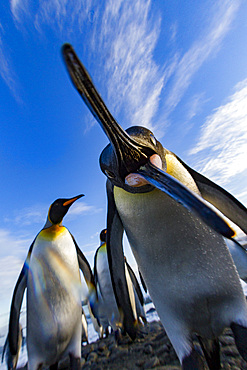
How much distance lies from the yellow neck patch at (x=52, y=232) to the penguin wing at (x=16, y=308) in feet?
0.75

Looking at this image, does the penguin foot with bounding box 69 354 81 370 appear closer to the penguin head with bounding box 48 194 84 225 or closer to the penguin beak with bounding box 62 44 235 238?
the penguin head with bounding box 48 194 84 225

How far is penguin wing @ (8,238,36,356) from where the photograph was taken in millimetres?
2629

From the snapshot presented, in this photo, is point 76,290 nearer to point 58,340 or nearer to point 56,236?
point 58,340

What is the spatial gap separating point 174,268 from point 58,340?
193cm

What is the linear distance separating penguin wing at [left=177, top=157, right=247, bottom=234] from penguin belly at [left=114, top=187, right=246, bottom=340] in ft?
0.77

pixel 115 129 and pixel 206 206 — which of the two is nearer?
pixel 206 206

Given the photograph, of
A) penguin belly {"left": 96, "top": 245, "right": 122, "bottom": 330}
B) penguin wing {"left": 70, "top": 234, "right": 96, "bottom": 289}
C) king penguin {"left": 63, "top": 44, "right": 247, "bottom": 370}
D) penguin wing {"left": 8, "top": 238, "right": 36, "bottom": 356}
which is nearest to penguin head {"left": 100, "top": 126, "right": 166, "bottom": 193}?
king penguin {"left": 63, "top": 44, "right": 247, "bottom": 370}

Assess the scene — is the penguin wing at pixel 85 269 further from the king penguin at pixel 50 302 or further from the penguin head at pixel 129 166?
the penguin head at pixel 129 166

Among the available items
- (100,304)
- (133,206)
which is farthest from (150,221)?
(100,304)

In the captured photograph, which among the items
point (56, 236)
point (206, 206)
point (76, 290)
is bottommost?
point (206, 206)

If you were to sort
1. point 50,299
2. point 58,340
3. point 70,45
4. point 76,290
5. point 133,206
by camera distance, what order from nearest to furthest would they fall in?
point 70,45
point 133,206
point 58,340
point 50,299
point 76,290

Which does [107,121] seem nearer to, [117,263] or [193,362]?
[117,263]

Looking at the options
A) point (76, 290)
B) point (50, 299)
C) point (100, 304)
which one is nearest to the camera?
point (50, 299)

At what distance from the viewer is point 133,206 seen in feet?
4.63
